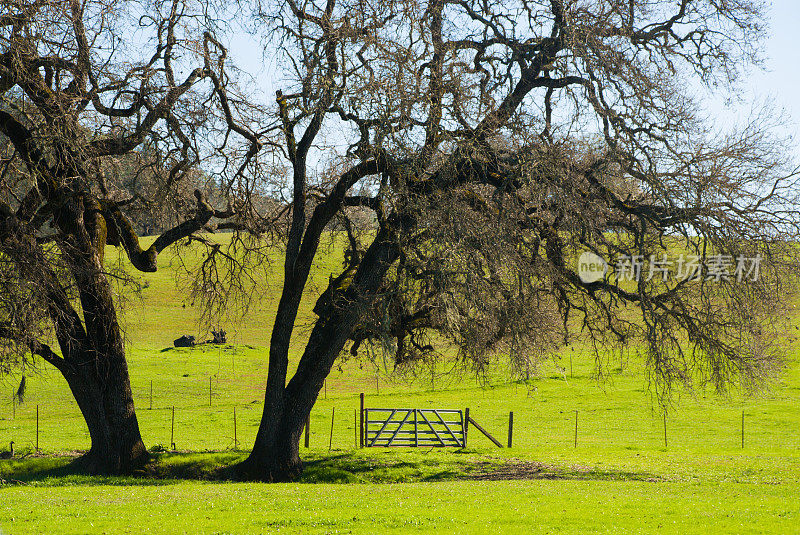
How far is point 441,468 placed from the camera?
68.2ft

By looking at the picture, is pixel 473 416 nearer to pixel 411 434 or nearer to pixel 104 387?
pixel 411 434

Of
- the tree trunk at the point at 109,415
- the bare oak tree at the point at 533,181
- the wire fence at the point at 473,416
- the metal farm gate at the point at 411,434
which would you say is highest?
the bare oak tree at the point at 533,181

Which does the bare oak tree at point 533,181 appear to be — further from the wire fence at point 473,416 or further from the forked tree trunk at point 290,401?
the wire fence at point 473,416

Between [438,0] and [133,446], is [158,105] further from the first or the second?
[133,446]

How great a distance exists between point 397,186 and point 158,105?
227 inches

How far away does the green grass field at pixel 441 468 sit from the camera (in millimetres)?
11750

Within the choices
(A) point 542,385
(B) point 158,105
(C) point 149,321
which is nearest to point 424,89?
(B) point 158,105

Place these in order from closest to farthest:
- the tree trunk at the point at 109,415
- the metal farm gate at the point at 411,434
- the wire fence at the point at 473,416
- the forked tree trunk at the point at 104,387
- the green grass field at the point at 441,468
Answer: the green grass field at the point at 441,468 → the forked tree trunk at the point at 104,387 → the tree trunk at the point at 109,415 → the metal farm gate at the point at 411,434 → the wire fence at the point at 473,416

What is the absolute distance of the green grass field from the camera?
1175cm

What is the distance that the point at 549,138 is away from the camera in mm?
14234

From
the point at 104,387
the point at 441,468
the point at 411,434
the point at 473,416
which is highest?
the point at 104,387

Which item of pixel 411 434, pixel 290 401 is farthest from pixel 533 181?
pixel 411 434

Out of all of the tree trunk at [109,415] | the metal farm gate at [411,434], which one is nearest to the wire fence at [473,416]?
the metal farm gate at [411,434]

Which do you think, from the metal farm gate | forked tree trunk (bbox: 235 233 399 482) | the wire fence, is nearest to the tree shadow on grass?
forked tree trunk (bbox: 235 233 399 482)
